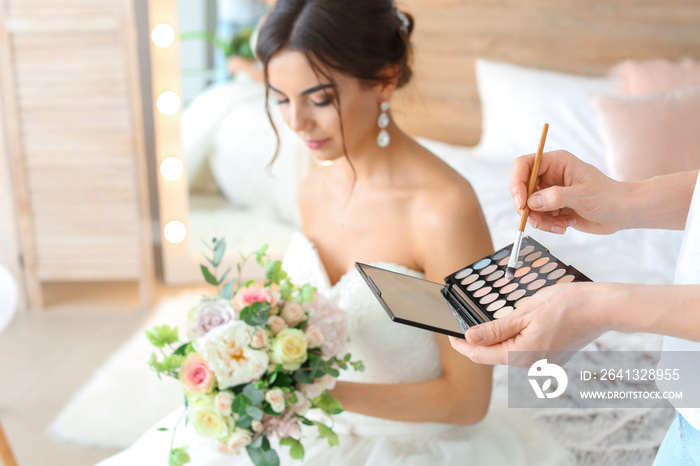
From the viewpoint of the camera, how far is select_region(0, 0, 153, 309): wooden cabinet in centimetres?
263

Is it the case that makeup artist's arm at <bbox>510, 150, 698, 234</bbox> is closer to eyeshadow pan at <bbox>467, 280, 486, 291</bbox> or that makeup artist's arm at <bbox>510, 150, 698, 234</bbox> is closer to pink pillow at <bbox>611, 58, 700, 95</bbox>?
eyeshadow pan at <bbox>467, 280, 486, 291</bbox>

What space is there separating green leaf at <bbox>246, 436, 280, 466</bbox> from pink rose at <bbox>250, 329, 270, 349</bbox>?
5.9 inches

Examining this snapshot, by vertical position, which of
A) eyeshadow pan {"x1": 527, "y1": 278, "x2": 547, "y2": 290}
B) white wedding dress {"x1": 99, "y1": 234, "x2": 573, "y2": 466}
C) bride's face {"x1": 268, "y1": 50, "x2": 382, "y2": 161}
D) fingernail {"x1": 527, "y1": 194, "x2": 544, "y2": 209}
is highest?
bride's face {"x1": 268, "y1": 50, "x2": 382, "y2": 161}

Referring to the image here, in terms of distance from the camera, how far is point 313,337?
110 cm

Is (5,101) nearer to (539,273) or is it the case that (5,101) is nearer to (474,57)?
(474,57)

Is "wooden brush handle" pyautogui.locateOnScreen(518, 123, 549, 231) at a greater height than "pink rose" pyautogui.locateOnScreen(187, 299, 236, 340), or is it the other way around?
"wooden brush handle" pyautogui.locateOnScreen(518, 123, 549, 231)

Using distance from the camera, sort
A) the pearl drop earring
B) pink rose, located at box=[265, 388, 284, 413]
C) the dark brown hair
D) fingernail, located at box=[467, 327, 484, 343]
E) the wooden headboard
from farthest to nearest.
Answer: the wooden headboard → the pearl drop earring → the dark brown hair → pink rose, located at box=[265, 388, 284, 413] → fingernail, located at box=[467, 327, 484, 343]

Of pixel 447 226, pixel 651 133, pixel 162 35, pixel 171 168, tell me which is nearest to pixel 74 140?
pixel 171 168

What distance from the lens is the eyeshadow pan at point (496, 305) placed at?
0.83 metres

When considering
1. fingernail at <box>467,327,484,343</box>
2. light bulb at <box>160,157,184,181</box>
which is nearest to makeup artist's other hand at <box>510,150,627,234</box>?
fingernail at <box>467,327,484,343</box>

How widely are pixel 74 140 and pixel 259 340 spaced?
6.86ft

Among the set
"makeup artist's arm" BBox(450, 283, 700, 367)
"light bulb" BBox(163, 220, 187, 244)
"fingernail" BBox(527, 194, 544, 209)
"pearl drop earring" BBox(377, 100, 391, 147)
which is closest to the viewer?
"makeup artist's arm" BBox(450, 283, 700, 367)

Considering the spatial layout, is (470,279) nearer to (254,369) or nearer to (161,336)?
(254,369)

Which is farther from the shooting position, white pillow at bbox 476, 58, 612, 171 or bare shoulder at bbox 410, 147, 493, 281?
white pillow at bbox 476, 58, 612, 171
